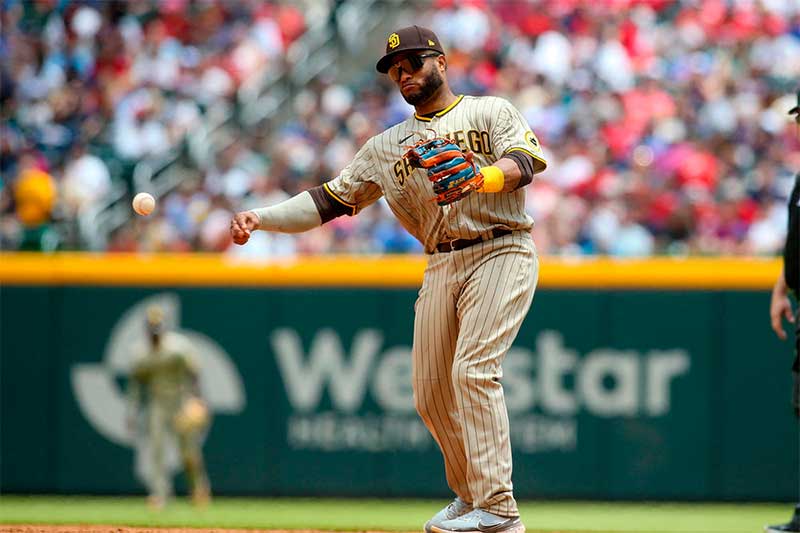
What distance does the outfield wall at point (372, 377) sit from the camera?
11.4 metres

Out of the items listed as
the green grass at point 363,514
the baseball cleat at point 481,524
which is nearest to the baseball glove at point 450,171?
the baseball cleat at point 481,524

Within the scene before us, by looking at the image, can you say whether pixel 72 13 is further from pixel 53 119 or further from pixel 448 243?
pixel 448 243

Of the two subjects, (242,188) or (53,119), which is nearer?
Result: (242,188)

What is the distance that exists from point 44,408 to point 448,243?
698 centimetres

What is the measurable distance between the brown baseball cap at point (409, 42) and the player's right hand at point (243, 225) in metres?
0.90

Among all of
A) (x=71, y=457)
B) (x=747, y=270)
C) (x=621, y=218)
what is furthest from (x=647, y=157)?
(x=71, y=457)

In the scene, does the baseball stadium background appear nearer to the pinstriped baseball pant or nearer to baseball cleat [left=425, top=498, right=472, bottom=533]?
baseball cleat [left=425, top=498, right=472, bottom=533]

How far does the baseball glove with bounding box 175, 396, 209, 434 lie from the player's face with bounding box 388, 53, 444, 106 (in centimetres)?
602

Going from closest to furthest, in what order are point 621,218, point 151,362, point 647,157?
1. point 151,362
2. point 621,218
3. point 647,157

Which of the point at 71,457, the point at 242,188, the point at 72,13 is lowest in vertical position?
the point at 71,457

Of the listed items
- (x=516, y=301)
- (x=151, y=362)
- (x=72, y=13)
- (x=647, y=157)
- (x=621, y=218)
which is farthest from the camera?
(x=72, y=13)

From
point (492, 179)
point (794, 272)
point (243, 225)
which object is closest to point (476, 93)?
point (794, 272)

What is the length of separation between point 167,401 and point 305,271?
5.56 ft

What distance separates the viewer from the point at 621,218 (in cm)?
1236
